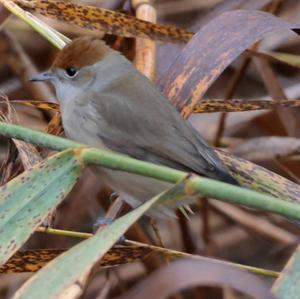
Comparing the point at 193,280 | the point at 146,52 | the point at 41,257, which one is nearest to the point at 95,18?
the point at 146,52

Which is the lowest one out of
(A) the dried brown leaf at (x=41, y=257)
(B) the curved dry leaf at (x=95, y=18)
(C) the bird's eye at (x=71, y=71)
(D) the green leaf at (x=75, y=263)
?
(A) the dried brown leaf at (x=41, y=257)

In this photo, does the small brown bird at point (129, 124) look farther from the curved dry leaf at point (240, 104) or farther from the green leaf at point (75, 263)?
the green leaf at point (75, 263)

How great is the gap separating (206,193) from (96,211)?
7.34 feet

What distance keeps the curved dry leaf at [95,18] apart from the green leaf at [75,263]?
2.99ft

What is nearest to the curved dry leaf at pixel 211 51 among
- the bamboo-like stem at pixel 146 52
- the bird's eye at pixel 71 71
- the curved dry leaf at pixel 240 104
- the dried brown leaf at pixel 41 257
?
the curved dry leaf at pixel 240 104

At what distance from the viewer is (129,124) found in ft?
7.36

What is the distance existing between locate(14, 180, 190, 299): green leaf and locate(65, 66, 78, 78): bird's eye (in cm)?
105

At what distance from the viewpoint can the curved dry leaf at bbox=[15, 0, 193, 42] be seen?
2.22 metres

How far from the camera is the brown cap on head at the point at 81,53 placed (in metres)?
2.36

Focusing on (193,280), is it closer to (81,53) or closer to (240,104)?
(240,104)

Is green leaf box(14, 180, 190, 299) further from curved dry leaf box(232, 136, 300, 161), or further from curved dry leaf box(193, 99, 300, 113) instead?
curved dry leaf box(232, 136, 300, 161)

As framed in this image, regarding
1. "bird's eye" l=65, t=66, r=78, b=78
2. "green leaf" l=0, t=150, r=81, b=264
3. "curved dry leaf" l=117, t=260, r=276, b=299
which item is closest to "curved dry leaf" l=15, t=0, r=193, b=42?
"bird's eye" l=65, t=66, r=78, b=78

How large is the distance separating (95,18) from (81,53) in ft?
0.50

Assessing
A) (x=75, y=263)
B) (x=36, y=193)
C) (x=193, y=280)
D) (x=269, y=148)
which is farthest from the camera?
(x=269, y=148)
